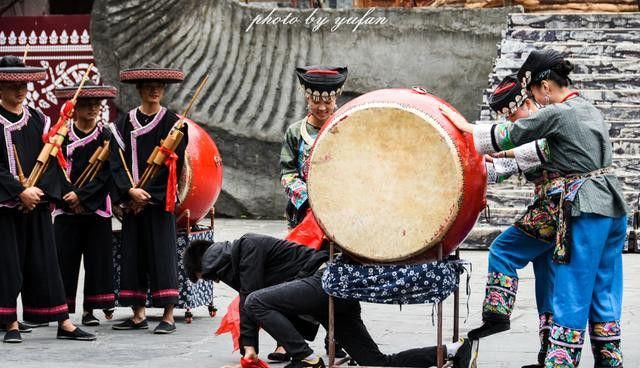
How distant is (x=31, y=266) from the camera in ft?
25.1

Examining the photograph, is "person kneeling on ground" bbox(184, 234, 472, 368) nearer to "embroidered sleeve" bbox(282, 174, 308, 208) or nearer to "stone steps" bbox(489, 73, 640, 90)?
"embroidered sleeve" bbox(282, 174, 308, 208)

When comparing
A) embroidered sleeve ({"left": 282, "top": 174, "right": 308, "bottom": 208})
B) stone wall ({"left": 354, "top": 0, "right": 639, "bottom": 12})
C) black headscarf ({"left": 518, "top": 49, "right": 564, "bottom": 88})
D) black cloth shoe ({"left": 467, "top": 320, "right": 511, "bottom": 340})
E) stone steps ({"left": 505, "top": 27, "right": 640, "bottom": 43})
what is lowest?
black cloth shoe ({"left": 467, "top": 320, "right": 511, "bottom": 340})

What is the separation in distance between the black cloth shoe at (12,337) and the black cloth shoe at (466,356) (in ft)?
8.92

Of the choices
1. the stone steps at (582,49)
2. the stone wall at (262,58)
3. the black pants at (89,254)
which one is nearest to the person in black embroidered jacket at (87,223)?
the black pants at (89,254)

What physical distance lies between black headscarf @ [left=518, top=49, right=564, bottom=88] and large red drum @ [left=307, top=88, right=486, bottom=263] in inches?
19.5

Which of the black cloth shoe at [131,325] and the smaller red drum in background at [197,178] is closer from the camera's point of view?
the black cloth shoe at [131,325]

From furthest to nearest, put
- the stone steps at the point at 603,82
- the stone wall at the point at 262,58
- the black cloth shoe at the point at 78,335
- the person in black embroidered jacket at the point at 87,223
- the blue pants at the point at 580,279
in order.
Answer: the stone wall at the point at 262,58
the stone steps at the point at 603,82
the person in black embroidered jacket at the point at 87,223
the black cloth shoe at the point at 78,335
the blue pants at the point at 580,279

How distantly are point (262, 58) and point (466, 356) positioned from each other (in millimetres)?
8983

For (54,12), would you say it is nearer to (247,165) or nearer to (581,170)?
(247,165)

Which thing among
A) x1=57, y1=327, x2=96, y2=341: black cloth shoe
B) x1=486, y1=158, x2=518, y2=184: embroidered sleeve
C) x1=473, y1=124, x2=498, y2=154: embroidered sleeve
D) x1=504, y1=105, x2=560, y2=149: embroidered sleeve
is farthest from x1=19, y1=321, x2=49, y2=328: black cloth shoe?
x1=504, y1=105, x2=560, y2=149: embroidered sleeve

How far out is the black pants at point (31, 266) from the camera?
7.51 m

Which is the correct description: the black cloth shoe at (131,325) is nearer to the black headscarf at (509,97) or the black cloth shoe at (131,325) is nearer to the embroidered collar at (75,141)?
the embroidered collar at (75,141)

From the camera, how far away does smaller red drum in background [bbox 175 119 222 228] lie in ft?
26.8

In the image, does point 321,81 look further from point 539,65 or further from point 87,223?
point 87,223
